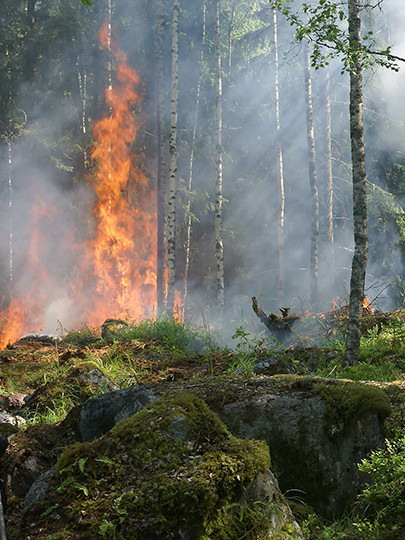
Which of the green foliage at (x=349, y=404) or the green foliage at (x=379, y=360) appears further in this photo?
the green foliage at (x=379, y=360)

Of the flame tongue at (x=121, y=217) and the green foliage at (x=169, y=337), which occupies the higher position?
the flame tongue at (x=121, y=217)

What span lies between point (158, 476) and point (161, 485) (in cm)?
9

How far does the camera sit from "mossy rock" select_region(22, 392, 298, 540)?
259 centimetres

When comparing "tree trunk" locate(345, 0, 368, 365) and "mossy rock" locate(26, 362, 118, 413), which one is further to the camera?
"tree trunk" locate(345, 0, 368, 365)

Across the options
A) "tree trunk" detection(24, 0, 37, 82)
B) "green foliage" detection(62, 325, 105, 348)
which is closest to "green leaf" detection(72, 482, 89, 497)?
"green foliage" detection(62, 325, 105, 348)

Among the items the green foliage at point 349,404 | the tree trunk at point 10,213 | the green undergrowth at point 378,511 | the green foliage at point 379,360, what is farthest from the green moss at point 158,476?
the tree trunk at point 10,213

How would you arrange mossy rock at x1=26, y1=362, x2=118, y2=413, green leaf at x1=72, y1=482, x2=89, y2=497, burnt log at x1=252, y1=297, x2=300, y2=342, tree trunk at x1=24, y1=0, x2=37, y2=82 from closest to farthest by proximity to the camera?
green leaf at x1=72, y1=482, x2=89, y2=497
mossy rock at x1=26, y1=362, x2=118, y2=413
burnt log at x1=252, y1=297, x2=300, y2=342
tree trunk at x1=24, y1=0, x2=37, y2=82

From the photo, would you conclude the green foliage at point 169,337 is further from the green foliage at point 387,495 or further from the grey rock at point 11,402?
the green foliage at point 387,495

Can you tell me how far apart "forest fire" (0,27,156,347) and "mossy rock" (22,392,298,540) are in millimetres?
17518

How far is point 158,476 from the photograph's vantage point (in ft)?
9.14

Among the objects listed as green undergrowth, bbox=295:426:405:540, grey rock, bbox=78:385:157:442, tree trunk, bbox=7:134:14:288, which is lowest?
green undergrowth, bbox=295:426:405:540

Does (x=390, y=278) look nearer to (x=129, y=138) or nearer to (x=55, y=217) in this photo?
(x=129, y=138)

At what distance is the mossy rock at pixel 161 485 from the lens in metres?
2.59

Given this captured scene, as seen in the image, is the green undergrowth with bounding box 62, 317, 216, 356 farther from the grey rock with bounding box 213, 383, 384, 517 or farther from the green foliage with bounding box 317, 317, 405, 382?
the grey rock with bounding box 213, 383, 384, 517
